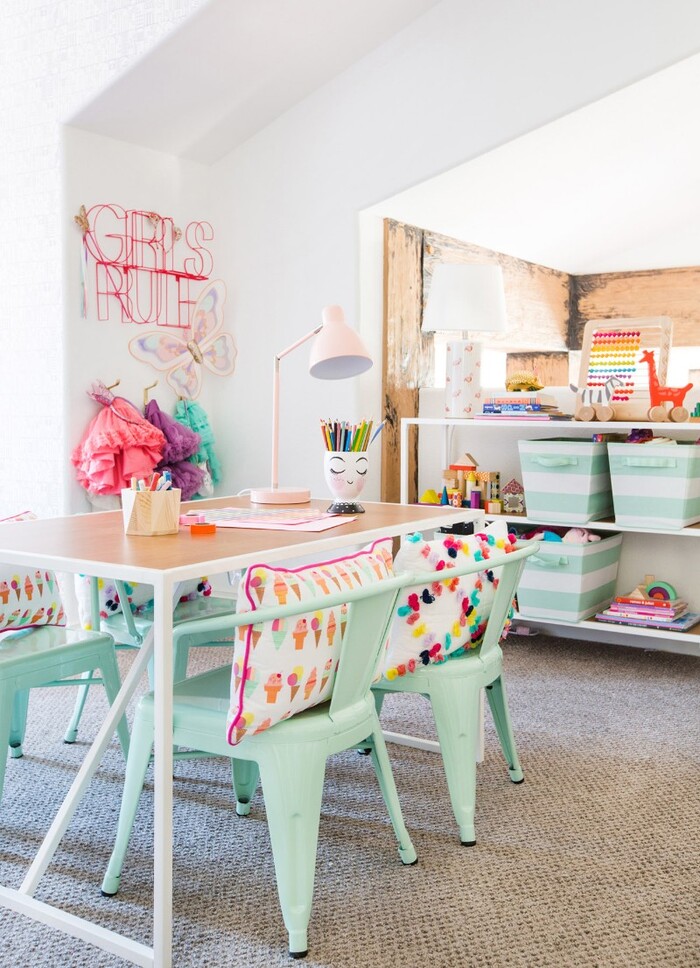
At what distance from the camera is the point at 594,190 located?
4.16m

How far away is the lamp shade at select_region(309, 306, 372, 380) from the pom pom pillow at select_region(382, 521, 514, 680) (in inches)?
24.5

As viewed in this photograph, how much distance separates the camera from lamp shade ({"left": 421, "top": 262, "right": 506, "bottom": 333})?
3750mm

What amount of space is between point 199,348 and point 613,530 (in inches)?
71.8

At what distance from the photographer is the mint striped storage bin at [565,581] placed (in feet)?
11.3

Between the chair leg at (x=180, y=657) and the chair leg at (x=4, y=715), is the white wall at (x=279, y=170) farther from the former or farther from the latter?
the chair leg at (x=4, y=715)

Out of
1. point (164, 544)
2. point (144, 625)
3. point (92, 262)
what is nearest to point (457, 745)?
point (164, 544)

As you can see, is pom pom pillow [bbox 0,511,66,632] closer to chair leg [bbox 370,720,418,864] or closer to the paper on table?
the paper on table

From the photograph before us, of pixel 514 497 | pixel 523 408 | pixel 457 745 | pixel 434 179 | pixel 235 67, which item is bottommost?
pixel 457 745

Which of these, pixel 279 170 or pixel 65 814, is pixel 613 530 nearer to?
pixel 279 170

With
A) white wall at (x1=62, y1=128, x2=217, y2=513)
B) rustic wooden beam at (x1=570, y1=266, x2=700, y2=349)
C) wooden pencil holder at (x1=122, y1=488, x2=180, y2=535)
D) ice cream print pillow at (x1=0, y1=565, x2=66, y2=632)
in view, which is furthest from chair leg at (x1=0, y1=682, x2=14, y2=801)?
rustic wooden beam at (x1=570, y1=266, x2=700, y2=349)

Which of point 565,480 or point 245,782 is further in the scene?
point 565,480

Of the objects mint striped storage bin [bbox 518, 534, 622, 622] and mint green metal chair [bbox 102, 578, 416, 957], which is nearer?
mint green metal chair [bbox 102, 578, 416, 957]

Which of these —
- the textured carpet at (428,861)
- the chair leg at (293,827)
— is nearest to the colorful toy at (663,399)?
the textured carpet at (428,861)

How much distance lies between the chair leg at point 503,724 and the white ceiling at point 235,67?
7.75 feet
